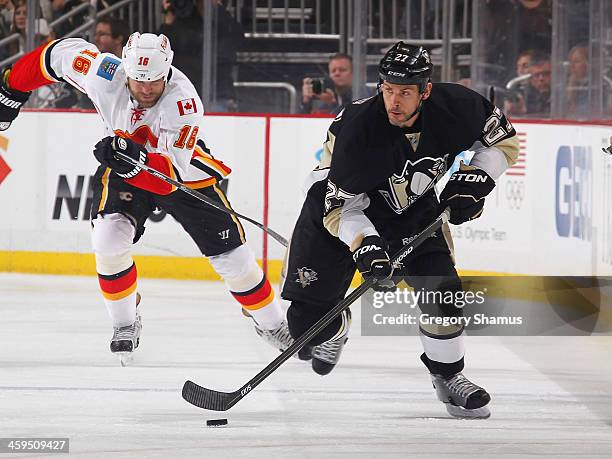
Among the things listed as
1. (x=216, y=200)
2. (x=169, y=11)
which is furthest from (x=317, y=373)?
(x=169, y=11)

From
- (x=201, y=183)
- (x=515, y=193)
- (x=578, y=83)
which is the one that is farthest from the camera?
(x=578, y=83)

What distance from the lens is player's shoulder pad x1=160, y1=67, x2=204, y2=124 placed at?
13.7 ft

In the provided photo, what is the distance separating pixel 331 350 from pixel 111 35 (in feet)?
11.4

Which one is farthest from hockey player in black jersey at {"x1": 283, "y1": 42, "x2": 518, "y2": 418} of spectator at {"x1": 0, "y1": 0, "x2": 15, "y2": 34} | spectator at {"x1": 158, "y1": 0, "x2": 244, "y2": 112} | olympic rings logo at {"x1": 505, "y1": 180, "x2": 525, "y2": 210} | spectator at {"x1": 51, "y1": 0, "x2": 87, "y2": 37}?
spectator at {"x1": 0, "y1": 0, "x2": 15, "y2": 34}

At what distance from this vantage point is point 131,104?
421 cm

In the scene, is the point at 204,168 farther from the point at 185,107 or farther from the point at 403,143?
the point at 403,143

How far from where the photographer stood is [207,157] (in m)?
4.46

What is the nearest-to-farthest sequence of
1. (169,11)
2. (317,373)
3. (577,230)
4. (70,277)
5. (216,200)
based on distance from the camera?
(317,373), (216,200), (577,230), (70,277), (169,11)

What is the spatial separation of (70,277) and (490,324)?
2.18 metres

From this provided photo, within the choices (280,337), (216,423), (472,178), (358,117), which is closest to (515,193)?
(280,337)

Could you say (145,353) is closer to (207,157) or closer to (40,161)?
(207,157)

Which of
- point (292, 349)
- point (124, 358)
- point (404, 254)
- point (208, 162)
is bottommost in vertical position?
point (124, 358)

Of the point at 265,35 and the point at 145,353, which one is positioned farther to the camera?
the point at 265,35

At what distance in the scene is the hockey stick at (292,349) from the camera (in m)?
3.36
